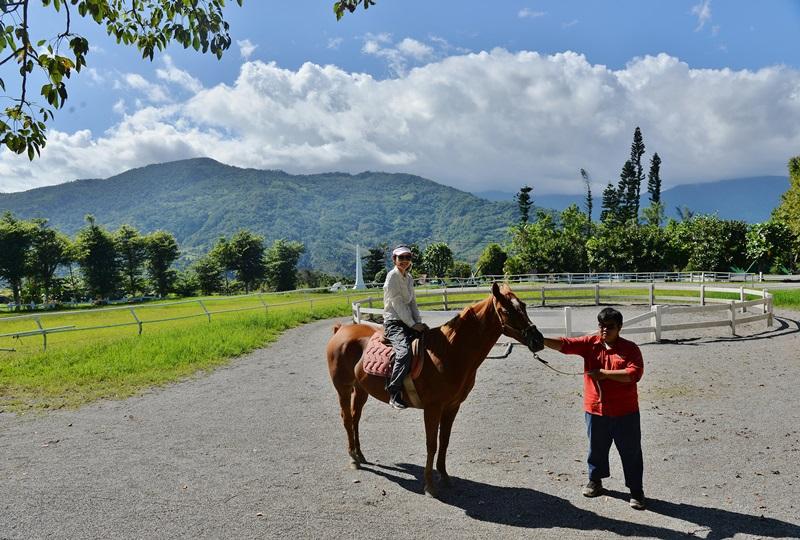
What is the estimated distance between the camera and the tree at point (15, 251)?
61844 mm

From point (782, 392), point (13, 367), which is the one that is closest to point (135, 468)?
point (13, 367)

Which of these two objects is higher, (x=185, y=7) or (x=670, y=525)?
(x=185, y=7)

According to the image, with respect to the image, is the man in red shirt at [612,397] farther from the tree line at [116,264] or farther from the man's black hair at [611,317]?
the tree line at [116,264]

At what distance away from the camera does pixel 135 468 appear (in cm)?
604

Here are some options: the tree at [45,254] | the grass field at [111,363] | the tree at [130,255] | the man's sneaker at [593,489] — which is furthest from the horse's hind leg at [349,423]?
the tree at [130,255]

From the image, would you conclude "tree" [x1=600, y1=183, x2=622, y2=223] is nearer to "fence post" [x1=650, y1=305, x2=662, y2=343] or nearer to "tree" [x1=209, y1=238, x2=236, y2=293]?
"tree" [x1=209, y1=238, x2=236, y2=293]

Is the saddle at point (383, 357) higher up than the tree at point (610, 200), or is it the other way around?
the tree at point (610, 200)

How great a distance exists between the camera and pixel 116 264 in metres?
73.3

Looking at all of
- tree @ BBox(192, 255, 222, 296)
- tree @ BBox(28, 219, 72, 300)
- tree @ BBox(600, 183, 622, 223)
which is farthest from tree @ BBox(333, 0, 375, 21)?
tree @ BBox(600, 183, 622, 223)

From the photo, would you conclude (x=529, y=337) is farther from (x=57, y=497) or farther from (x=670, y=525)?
(x=57, y=497)

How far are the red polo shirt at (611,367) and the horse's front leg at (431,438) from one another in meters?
1.51

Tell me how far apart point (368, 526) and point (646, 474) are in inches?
128

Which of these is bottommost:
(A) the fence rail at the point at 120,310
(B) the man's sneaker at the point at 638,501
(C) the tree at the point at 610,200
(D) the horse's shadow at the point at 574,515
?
(D) the horse's shadow at the point at 574,515

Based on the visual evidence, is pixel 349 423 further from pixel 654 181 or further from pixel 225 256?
pixel 654 181
